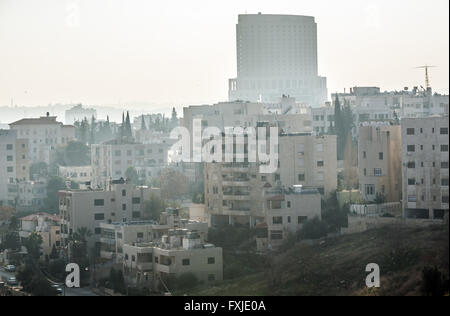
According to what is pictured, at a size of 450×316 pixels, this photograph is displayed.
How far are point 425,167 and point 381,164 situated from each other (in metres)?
1.51

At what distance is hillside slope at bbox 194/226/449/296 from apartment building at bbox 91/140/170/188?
565 inches

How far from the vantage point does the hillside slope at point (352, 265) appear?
16594mm

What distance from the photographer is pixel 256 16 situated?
168 feet

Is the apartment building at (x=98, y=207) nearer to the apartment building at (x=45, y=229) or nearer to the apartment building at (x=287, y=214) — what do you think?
the apartment building at (x=45, y=229)

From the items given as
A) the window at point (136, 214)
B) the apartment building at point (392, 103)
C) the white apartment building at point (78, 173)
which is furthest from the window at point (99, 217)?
the white apartment building at point (78, 173)

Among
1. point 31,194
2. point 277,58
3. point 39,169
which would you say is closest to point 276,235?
point 31,194

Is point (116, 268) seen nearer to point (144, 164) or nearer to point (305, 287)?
point (305, 287)

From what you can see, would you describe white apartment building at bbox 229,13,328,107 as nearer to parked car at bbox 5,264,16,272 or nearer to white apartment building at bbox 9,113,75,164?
white apartment building at bbox 9,113,75,164

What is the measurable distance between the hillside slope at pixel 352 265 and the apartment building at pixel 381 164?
2.13 meters

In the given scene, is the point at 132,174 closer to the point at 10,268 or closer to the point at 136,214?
the point at 136,214

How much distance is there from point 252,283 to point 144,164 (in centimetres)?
1738

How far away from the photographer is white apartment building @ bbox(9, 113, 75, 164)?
39750 mm

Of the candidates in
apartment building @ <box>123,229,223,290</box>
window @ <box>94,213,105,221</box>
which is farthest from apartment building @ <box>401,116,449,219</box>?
window @ <box>94,213,105,221</box>

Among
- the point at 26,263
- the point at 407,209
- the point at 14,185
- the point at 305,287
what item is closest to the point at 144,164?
the point at 14,185
